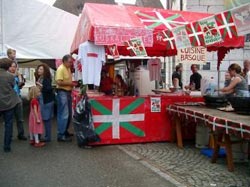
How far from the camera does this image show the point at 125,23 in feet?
25.2

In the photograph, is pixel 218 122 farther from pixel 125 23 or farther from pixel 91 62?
pixel 125 23

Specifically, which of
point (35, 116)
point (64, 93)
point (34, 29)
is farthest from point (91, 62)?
point (34, 29)

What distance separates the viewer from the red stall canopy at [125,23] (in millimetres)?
7148

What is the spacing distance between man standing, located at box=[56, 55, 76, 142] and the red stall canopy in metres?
0.73

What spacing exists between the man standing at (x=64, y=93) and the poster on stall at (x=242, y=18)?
384 cm

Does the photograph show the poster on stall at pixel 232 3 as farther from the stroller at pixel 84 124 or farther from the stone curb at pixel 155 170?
the stone curb at pixel 155 170

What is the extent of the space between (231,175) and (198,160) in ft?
2.96

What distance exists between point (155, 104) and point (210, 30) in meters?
2.19

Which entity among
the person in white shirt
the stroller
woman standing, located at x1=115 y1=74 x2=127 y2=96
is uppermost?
the person in white shirt

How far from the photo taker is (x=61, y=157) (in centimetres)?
632

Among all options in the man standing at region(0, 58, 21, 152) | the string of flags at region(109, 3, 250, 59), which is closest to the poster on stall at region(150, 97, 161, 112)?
the string of flags at region(109, 3, 250, 59)

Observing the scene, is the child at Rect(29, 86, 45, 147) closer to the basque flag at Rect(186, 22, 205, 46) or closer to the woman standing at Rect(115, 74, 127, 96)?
the woman standing at Rect(115, 74, 127, 96)

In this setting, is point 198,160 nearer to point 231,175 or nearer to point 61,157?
point 231,175

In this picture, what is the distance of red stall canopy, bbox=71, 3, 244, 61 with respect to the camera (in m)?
7.15
